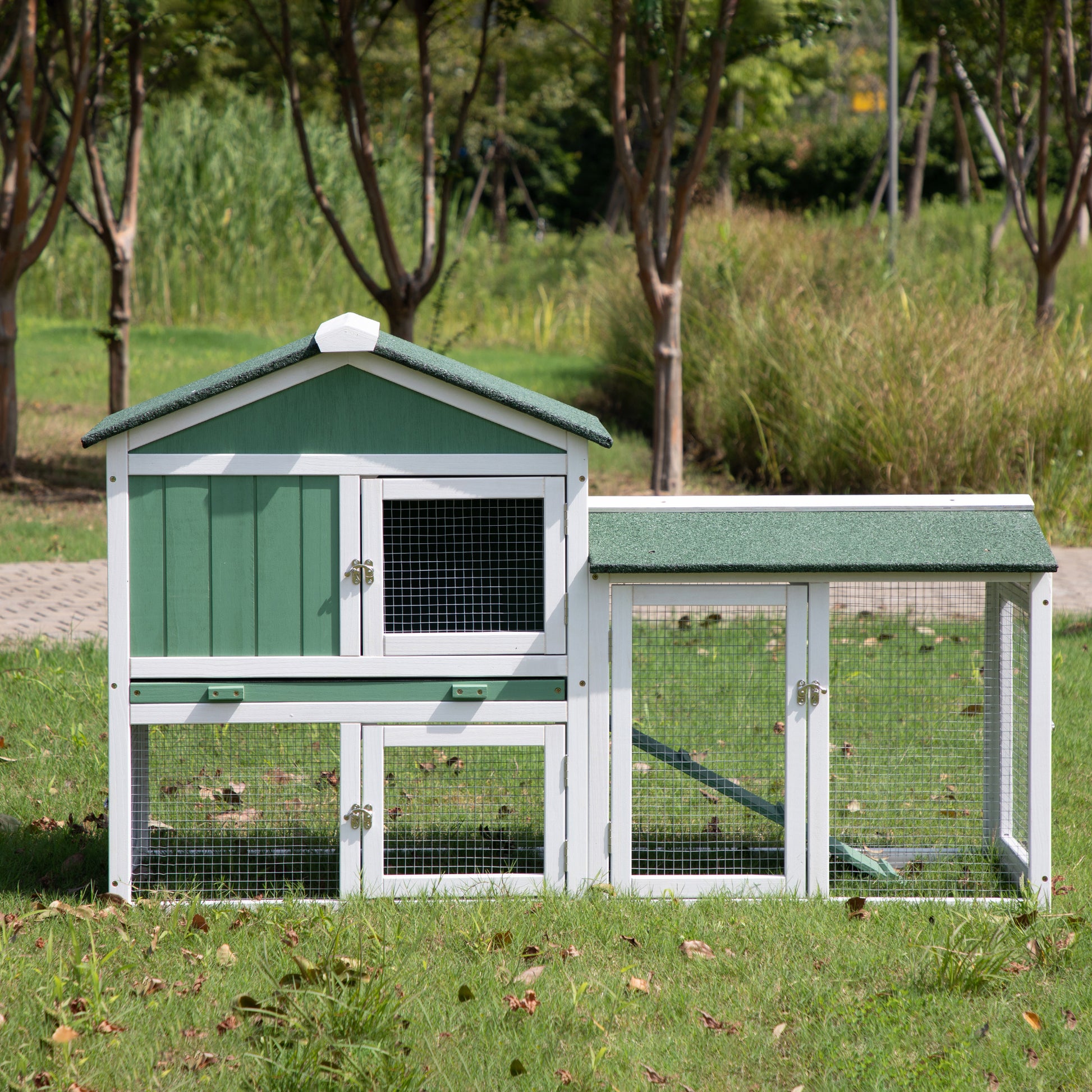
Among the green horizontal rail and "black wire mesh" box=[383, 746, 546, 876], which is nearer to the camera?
the green horizontal rail

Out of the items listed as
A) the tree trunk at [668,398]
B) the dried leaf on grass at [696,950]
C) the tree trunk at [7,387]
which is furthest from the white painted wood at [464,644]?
the tree trunk at [7,387]

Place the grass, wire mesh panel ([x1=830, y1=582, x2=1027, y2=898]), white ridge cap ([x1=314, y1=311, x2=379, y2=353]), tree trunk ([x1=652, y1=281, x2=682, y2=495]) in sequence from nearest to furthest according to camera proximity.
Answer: the grass
white ridge cap ([x1=314, y1=311, x2=379, y2=353])
wire mesh panel ([x1=830, y1=582, x2=1027, y2=898])
tree trunk ([x1=652, y1=281, x2=682, y2=495])

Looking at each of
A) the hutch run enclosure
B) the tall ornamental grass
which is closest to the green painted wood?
the hutch run enclosure

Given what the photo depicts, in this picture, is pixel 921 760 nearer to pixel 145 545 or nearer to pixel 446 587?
pixel 446 587

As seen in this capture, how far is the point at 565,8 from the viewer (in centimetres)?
1051

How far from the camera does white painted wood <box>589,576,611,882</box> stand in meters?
3.97

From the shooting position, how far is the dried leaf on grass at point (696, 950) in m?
3.61

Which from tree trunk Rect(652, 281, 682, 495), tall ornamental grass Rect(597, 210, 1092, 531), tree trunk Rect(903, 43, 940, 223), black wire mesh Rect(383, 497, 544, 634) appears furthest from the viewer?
tree trunk Rect(903, 43, 940, 223)

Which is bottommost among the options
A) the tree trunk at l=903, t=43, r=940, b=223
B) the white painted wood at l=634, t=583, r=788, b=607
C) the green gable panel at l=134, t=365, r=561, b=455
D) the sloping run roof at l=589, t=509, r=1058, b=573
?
the white painted wood at l=634, t=583, r=788, b=607

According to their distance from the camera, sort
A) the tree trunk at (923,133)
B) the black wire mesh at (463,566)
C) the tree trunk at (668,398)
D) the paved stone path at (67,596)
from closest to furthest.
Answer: the black wire mesh at (463,566) → the paved stone path at (67,596) → the tree trunk at (668,398) → the tree trunk at (923,133)

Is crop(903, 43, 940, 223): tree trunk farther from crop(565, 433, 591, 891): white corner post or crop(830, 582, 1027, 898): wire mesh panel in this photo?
crop(565, 433, 591, 891): white corner post

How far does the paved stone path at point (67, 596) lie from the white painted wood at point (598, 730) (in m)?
3.87

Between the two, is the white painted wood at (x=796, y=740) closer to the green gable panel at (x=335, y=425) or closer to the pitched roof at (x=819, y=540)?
the pitched roof at (x=819, y=540)

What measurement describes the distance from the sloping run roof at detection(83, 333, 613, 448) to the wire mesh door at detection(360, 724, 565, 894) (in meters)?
0.97
